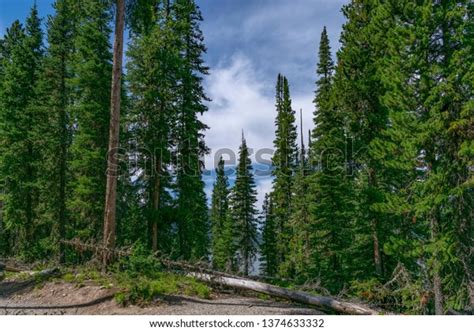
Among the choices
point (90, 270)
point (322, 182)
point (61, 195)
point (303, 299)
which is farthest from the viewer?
point (61, 195)

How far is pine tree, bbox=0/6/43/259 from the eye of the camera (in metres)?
22.0

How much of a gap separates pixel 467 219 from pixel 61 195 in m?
20.7

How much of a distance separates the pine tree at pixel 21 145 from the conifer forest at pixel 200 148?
9cm

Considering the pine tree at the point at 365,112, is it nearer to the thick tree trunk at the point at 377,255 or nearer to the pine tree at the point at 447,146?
the thick tree trunk at the point at 377,255

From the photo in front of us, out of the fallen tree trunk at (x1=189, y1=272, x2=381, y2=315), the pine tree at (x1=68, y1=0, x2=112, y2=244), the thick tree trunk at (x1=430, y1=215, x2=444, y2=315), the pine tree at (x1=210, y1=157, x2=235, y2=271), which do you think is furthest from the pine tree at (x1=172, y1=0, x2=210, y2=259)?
the pine tree at (x1=210, y1=157, x2=235, y2=271)

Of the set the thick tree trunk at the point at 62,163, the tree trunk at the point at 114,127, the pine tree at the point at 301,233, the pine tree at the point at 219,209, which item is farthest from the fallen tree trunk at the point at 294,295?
the pine tree at the point at 219,209

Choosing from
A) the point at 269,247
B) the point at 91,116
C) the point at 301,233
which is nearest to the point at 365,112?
the point at 301,233

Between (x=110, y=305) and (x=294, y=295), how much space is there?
202 inches

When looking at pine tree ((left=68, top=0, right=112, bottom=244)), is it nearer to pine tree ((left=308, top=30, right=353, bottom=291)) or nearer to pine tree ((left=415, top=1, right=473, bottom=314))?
pine tree ((left=308, top=30, right=353, bottom=291))

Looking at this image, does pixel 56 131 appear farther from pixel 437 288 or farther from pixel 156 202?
pixel 437 288

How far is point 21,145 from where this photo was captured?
22156 millimetres

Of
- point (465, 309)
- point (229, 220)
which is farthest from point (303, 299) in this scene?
point (229, 220)
